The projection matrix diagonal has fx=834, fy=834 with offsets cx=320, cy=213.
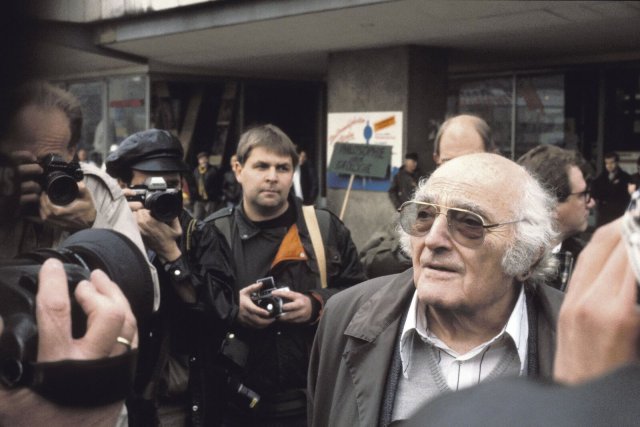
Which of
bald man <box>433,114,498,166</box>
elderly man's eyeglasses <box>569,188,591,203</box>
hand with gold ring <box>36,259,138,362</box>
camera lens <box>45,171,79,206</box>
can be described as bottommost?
hand with gold ring <box>36,259,138,362</box>

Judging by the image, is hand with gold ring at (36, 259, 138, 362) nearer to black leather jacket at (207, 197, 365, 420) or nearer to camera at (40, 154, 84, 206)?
camera at (40, 154, 84, 206)

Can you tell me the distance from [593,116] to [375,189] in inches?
142

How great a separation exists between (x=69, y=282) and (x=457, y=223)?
5.37ft

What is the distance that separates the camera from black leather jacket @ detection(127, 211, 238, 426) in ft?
10.9

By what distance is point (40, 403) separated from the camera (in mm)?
915

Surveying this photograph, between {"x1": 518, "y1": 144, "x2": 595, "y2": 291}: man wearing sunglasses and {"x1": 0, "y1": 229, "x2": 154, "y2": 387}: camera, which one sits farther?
{"x1": 518, "y1": 144, "x2": 595, "y2": 291}: man wearing sunglasses

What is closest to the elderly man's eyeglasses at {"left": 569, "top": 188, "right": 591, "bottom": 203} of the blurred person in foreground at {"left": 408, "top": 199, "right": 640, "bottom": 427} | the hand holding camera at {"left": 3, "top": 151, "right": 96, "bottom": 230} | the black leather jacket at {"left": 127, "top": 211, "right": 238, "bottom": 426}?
the black leather jacket at {"left": 127, "top": 211, "right": 238, "bottom": 426}

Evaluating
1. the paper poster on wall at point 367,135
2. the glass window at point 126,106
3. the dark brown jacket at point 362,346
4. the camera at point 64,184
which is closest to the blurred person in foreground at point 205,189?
the glass window at point 126,106

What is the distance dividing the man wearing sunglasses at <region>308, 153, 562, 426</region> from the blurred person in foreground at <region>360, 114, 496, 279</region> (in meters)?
1.33

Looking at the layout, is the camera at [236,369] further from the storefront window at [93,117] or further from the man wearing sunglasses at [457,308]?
the storefront window at [93,117]

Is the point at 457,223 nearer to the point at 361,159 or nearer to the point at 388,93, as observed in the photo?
the point at 388,93

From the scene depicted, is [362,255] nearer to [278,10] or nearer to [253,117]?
[278,10]

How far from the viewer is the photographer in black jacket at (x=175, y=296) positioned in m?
3.10

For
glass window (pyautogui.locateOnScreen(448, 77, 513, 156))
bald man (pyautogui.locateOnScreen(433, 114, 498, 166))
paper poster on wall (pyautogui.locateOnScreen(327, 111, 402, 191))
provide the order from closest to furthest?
bald man (pyautogui.locateOnScreen(433, 114, 498, 166))
paper poster on wall (pyautogui.locateOnScreen(327, 111, 402, 191))
glass window (pyautogui.locateOnScreen(448, 77, 513, 156))
